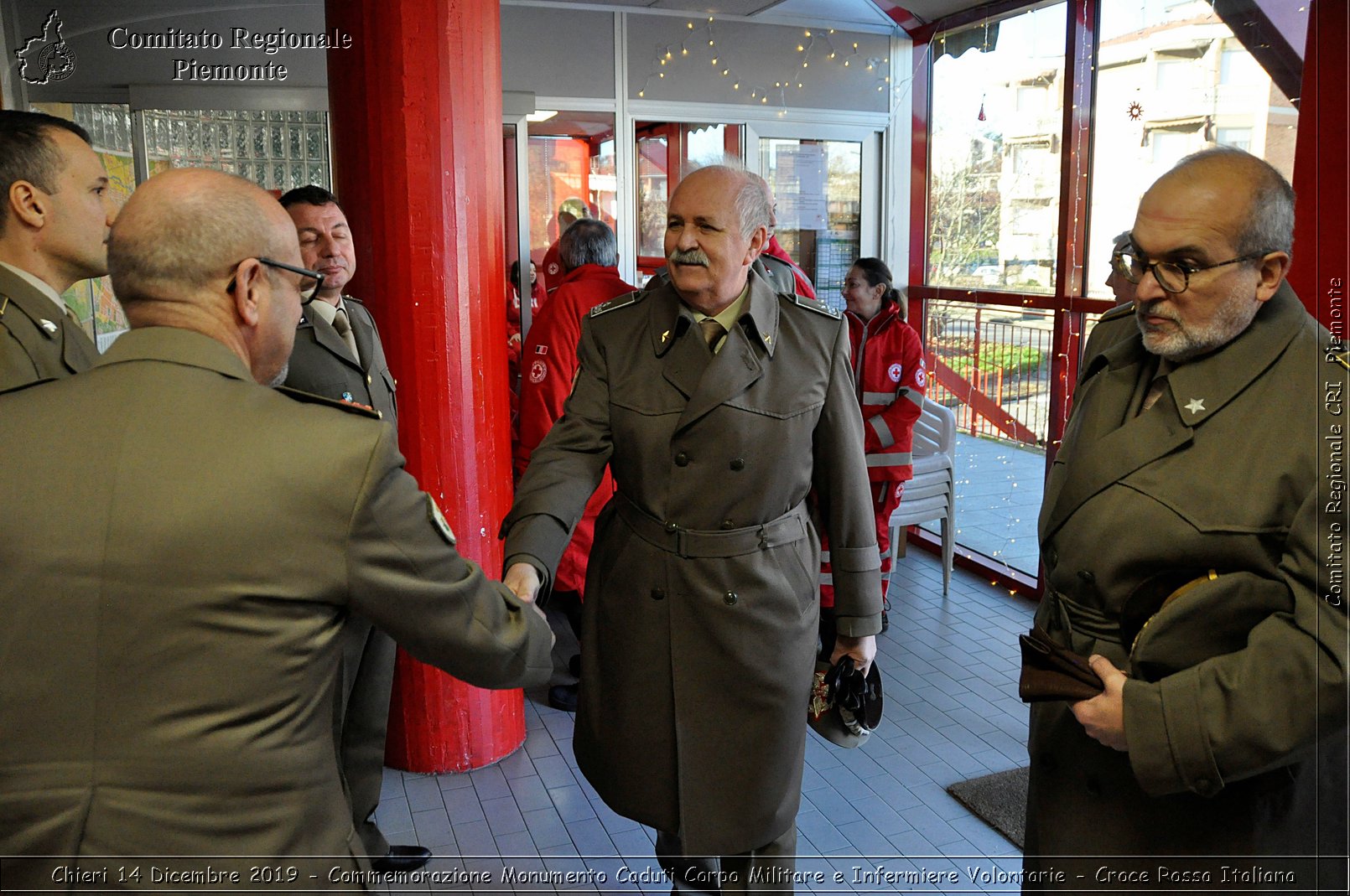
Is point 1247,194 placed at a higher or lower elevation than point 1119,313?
higher

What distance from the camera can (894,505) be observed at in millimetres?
5121

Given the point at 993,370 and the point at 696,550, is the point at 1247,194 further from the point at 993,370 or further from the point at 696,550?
the point at 993,370

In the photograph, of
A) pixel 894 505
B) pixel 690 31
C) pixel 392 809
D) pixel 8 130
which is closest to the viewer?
pixel 8 130

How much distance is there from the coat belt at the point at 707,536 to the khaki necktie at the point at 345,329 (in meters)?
0.97

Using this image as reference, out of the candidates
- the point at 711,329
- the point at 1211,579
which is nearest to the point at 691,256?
the point at 711,329

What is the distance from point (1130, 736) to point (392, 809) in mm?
2541

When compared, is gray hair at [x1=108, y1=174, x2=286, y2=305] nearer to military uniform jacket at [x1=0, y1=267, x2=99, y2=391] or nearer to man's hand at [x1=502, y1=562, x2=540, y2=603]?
man's hand at [x1=502, y1=562, x2=540, y2=603]

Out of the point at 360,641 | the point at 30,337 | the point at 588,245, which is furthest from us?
the point at 588,245

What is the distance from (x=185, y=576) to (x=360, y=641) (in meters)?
1.54

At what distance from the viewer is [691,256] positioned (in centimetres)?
240

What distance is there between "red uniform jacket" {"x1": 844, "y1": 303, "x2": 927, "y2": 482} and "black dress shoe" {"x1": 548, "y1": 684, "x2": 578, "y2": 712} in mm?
1771

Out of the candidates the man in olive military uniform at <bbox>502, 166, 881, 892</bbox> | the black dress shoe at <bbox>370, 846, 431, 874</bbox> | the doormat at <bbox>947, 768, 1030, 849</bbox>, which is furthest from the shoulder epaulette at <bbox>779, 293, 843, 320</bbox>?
the black dress shoe at <bbox>370, 846, 431, 874</bbox>

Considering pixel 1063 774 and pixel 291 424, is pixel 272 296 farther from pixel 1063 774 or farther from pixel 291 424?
pixel 1063 774

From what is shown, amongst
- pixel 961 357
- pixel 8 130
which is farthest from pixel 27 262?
pixel 961 357
